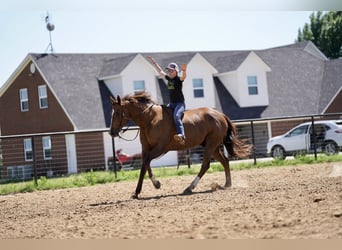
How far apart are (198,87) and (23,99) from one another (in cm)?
801

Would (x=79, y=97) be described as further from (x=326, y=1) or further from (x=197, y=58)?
(x=326, y=1)

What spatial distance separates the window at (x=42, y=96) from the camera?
26570 mm

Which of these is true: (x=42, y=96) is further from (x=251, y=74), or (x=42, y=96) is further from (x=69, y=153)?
(x=251, y=74)

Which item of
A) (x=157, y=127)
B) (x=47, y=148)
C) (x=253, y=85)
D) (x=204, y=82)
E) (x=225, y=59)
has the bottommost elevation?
(x=47, y=148)

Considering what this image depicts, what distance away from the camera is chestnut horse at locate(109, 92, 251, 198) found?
909 cm

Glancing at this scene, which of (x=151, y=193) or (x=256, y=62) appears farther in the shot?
(x=256, y=62)

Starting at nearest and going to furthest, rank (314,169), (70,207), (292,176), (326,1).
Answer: (70,207) → (326,1) → (292,176) → (314,169)

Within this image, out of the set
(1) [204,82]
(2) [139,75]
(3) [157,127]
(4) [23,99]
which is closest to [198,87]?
(1) [204,82]

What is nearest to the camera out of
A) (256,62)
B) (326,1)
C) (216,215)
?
(216,215)

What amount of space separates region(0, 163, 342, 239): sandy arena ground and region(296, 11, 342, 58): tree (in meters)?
17.6

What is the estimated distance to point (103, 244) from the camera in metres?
5.40

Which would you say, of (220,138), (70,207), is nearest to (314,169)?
(220,138)

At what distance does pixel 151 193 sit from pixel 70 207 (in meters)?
1.62

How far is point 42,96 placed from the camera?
2673cm
